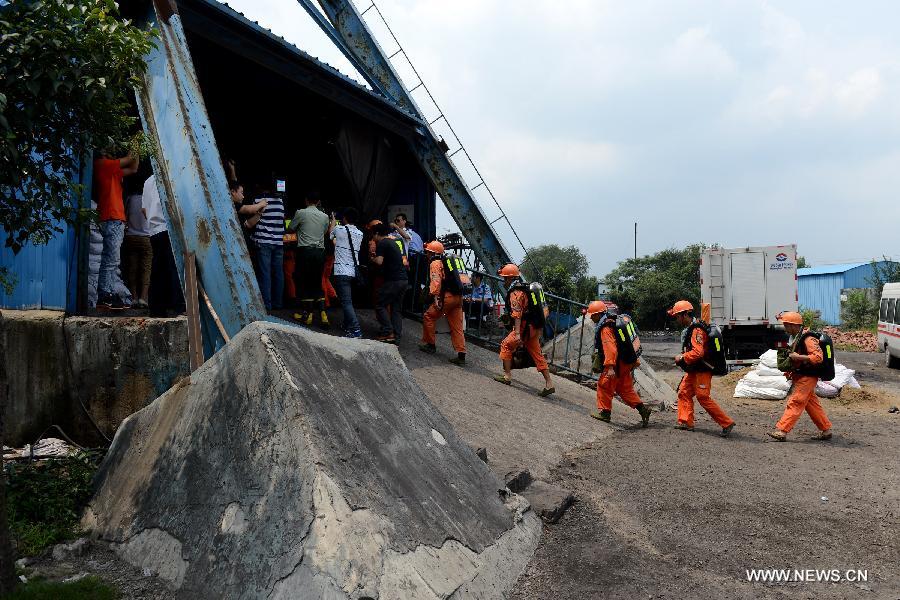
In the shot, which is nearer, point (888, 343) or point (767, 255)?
point (767, 255)

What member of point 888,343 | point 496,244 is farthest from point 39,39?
point 888,343

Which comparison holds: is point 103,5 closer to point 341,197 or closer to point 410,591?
point 410,591

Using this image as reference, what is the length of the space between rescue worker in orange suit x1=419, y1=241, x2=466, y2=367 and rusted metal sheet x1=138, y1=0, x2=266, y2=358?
413 cm

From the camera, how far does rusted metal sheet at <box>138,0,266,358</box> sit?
5.03m

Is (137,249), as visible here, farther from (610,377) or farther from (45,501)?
(610,377)

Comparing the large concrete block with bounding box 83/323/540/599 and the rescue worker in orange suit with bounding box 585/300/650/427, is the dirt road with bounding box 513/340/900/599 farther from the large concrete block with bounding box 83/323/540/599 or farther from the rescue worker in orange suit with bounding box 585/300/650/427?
the rescue worker in orange suit with bounding box 585/300/650/427

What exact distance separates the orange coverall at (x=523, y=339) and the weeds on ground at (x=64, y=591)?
21.7 ft

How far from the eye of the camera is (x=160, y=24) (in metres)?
5.98

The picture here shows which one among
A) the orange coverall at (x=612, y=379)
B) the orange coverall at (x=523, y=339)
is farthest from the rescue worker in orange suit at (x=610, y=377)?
the orange coverall at (x=523, y=339)

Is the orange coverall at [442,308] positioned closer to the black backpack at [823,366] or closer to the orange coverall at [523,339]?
the orange coverall at [523,339]

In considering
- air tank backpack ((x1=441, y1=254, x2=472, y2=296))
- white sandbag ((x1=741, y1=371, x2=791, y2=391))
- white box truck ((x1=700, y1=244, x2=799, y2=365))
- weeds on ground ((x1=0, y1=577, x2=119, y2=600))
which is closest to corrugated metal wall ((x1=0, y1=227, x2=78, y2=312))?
weeds on ground ((x1=0, y1=577, x2=119, y2=600))

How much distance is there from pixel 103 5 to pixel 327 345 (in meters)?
2.05

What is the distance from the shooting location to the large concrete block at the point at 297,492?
9.31 feet

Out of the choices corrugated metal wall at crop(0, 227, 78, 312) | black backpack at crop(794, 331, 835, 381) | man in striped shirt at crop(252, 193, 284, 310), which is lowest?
black backpack at crop(794, 331, 835, 381)
